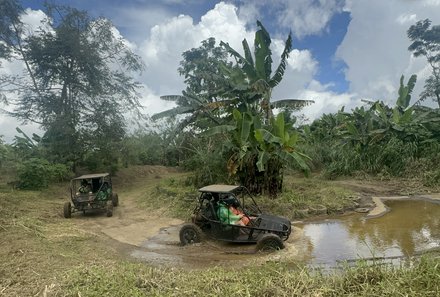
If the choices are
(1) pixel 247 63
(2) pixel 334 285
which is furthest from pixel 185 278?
(1) pixel 247 63

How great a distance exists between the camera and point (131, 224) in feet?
38.8

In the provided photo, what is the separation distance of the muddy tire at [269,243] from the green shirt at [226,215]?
96 centimetres

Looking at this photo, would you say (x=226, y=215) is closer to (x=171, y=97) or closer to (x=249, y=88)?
(x=249, y=88)

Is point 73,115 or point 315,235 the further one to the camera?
point 73,115

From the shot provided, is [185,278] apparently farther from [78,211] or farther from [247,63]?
[247,63]

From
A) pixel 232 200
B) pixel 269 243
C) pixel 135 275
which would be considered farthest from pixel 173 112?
pixel 135 275

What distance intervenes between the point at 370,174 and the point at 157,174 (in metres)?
13.7

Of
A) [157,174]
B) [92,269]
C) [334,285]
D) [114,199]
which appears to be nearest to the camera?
[334,285]

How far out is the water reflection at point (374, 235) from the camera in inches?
316

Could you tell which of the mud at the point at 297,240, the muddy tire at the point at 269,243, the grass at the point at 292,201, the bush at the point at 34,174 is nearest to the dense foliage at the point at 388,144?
the grass at the point at 292,201

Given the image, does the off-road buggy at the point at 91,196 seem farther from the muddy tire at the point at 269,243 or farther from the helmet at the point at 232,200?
the muddy tire at the point at 269,243

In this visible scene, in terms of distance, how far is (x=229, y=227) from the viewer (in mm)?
8766

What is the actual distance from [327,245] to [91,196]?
8.36 meters

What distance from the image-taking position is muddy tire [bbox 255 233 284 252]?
321 inches
